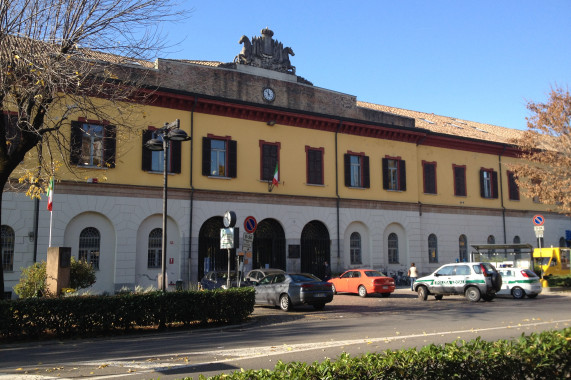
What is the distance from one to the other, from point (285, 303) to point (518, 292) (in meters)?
11.3

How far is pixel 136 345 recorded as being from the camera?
436 inches

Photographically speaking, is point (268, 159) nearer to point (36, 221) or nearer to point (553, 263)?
point (36, 221)

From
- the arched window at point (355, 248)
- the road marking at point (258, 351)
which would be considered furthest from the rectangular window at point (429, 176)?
the road marking at point (258, 351)

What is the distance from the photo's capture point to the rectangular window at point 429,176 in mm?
33569

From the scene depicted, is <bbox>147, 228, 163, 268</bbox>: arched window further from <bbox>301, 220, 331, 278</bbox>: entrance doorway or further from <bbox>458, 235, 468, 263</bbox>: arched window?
<bbox>458, 235, 468, 263</bbox>: arched window

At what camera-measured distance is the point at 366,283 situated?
78.5ft

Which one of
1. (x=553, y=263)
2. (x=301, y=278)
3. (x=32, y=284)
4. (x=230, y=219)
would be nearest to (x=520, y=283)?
(x=553, y=263)

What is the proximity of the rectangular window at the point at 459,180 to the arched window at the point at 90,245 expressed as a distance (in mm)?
23903

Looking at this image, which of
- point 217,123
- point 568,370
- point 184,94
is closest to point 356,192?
point 217,123

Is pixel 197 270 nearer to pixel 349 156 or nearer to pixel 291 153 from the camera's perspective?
pixel 291 153

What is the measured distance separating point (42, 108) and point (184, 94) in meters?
11.9

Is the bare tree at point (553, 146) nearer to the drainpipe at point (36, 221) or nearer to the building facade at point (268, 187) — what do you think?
the building facade at point (268, 187)

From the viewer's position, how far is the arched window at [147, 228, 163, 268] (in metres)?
23.7

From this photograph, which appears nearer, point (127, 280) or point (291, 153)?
point (127, 280)
